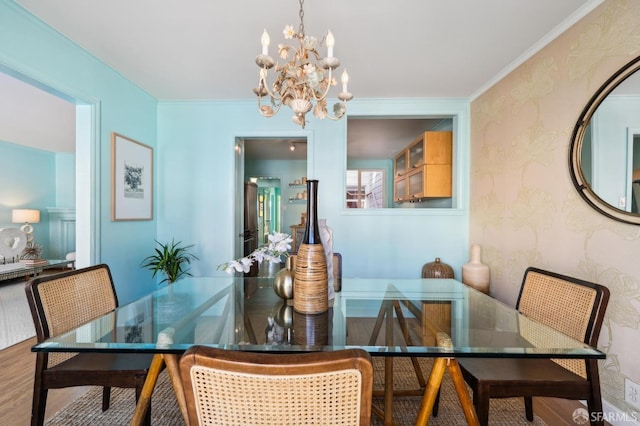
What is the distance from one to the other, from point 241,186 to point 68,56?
1851 millimetres

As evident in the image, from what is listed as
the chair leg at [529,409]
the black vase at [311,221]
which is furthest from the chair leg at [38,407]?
the chair leg at [529,409]

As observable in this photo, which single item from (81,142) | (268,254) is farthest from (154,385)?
(81,142)

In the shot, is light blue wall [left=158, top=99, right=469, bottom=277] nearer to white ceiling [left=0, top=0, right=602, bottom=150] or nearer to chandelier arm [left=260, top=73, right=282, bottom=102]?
white ceiling [left=0, top=0, right=602, bottom=150]

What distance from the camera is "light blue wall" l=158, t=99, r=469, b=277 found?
10.1 feet

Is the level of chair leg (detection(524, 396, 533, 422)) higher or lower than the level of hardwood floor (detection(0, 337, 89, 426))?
higher

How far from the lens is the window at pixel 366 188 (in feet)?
21.2

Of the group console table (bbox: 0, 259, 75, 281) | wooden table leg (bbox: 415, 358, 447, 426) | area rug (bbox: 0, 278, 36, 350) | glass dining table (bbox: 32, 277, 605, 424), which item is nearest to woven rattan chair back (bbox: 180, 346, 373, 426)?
glass dining table (bbox: 32, 277, 605, 424)

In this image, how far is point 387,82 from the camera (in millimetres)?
2645

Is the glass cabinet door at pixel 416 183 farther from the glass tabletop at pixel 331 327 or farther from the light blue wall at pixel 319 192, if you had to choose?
the glass tabletop at pixel 331 327

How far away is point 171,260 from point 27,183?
488cm

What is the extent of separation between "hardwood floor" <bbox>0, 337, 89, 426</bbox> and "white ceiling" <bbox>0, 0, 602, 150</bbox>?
244cm

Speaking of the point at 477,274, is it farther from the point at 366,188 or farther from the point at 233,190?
the point at 366,188

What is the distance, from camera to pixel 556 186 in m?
1.86

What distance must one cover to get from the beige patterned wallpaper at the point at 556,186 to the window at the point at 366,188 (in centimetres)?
361
